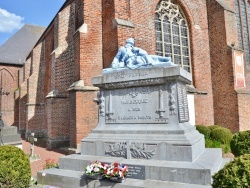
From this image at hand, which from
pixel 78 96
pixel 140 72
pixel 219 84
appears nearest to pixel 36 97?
pixel 78 96

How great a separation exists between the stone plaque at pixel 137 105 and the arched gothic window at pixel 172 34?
23.6 feet

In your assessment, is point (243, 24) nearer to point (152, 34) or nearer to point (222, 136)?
point (152, 34)

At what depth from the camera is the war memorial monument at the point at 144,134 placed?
13.2 ft

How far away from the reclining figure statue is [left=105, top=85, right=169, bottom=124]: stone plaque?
537mm

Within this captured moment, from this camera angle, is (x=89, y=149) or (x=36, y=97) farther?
(x=36, y=97)

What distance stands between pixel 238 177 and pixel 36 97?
16484mm

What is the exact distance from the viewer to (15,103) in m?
23.7

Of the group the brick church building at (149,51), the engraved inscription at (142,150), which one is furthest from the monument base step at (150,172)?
the brick church building at (149,51)

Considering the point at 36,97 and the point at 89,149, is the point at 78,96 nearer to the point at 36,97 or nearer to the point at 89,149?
the point at 89,149

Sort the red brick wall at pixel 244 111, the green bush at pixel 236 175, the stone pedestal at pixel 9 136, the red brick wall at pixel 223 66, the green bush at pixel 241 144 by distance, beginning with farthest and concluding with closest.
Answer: the red brick wall at pixel 223 66
the red brick wall at pixel 244 111
the stone pedestal at pixel 9 136
the green bush at pixel 241 144
the green bush at pixel 236 175

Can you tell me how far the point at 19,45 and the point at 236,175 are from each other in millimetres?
29128

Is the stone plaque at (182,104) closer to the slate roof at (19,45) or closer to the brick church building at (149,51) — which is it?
the brick church building at (149,51)

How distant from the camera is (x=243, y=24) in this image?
15.7 m

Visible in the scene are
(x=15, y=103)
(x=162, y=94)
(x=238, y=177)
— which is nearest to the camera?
(x=238, y=177)
